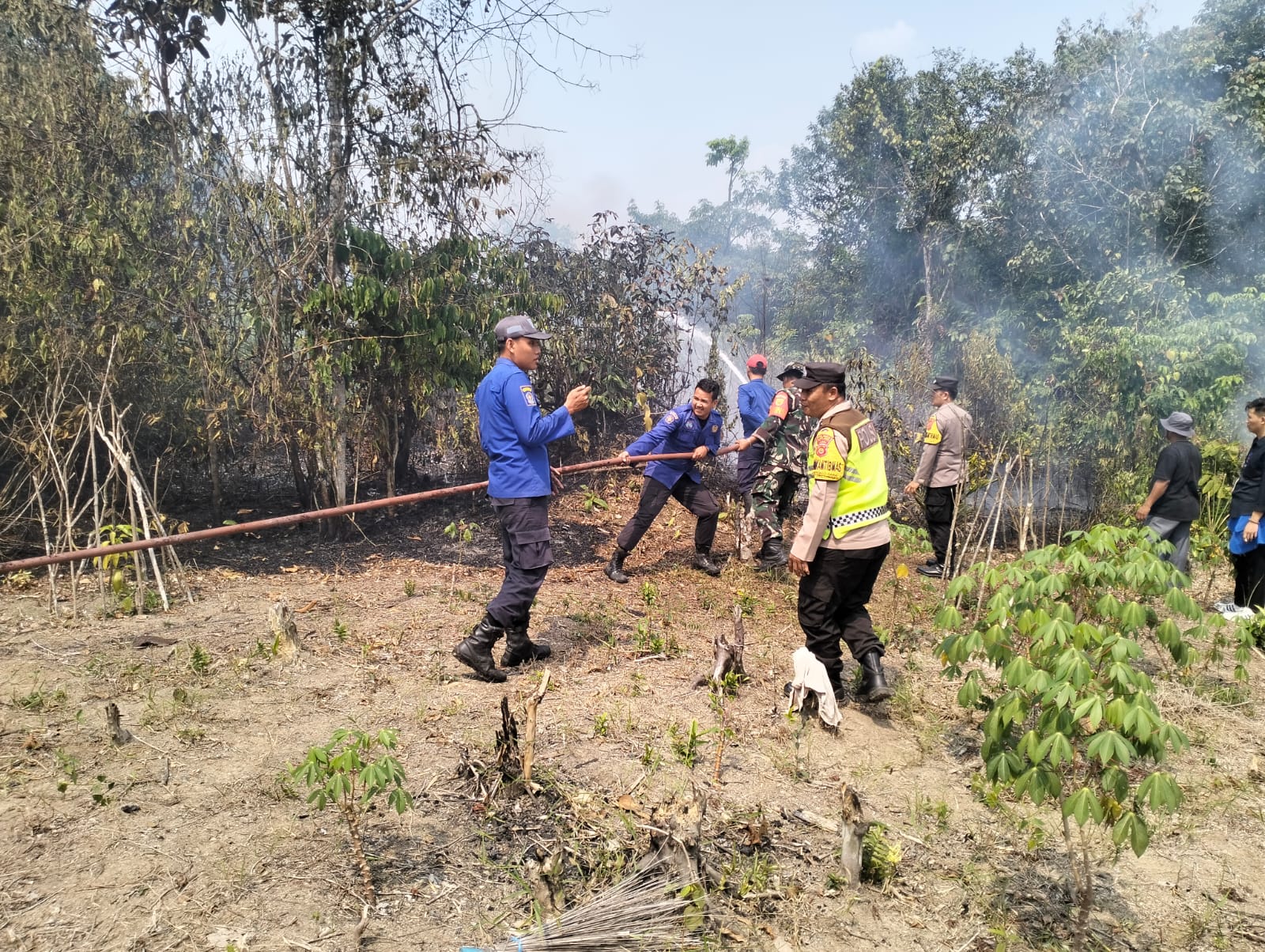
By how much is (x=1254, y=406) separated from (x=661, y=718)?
4.82 m

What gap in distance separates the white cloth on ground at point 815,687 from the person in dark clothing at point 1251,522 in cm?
355

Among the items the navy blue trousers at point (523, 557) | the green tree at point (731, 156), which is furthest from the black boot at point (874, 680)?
the green tree at point (731, 156)

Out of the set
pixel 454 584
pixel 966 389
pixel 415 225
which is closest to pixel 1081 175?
pixel 966 389

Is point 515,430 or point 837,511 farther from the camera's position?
point 515,430

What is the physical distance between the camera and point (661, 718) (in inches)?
163

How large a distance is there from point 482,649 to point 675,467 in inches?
109

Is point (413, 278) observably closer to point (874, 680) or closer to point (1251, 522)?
point (874, 680)

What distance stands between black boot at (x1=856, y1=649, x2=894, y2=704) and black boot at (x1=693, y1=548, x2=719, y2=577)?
2820mm

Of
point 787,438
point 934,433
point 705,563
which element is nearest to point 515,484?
point 705,563

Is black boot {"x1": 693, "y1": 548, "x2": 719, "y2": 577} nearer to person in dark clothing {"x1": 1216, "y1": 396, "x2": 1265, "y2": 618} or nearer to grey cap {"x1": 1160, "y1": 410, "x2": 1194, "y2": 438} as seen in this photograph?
grey cap {"x1": 1160, "y1": 410, "x2": 1194, "y2": 438}

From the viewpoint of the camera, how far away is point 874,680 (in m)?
4.27

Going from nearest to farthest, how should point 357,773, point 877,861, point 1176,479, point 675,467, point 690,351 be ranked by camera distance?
point 357,773, point 877,861, point 1176,479, point 675,467, point 690,351

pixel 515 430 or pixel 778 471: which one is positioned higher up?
pixel 515 430

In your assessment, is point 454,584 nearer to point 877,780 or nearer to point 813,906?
point 877,780
